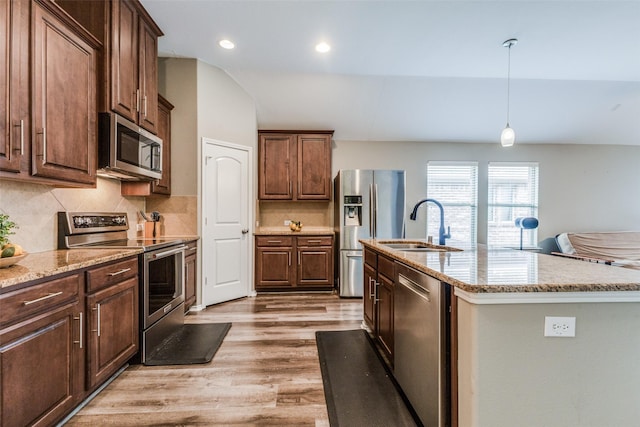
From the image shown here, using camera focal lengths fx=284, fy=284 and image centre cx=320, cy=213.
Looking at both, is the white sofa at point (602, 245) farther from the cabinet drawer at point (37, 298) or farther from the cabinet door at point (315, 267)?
the cabinet drawer at point (37, 298)

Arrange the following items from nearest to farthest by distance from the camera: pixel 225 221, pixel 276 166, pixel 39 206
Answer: pixel 39 206, pixel 225 221, pixel 276 166

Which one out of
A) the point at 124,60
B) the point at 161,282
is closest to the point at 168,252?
the point at 161,282

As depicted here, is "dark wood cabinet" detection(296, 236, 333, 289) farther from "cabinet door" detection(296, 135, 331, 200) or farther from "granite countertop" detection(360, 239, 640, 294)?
"granite countertop" detection(360, 239, 640, 294)

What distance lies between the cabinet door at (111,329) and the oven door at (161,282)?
115 mm

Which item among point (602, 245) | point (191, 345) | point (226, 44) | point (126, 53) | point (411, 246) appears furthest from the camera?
point (602, 245)

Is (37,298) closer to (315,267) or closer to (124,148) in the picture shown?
(124,148)

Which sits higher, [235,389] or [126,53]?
[126,53]

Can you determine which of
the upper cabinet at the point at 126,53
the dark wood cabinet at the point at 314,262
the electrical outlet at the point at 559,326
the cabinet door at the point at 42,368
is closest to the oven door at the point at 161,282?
the cabinet door at the point at 42,368

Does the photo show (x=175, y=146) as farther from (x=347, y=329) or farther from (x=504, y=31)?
(x=504, y=31)

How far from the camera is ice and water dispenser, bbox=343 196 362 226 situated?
416 centimetres

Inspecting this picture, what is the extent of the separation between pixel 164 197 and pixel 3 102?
2.04 m

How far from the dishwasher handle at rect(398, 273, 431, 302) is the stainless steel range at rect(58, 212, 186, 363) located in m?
1.96

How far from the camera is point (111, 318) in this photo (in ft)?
6.15

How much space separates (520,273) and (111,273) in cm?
238
